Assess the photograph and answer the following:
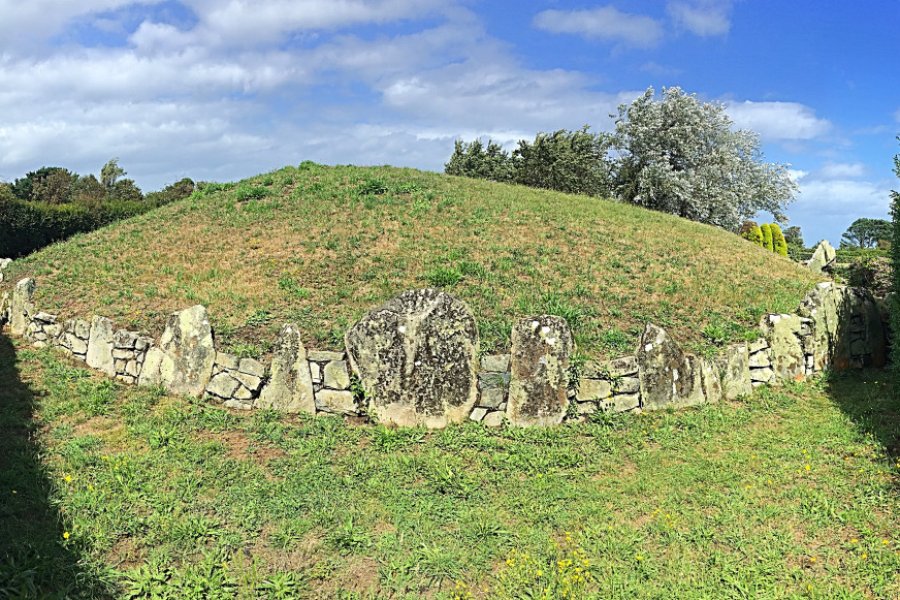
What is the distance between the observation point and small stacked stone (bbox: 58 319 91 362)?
12273mm

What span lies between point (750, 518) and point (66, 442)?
10013 mm

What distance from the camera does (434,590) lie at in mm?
6539

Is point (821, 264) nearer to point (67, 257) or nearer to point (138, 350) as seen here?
point (138, 350)

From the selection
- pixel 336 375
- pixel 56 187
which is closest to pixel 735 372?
pixel 336 375

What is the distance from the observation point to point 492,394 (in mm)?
9820

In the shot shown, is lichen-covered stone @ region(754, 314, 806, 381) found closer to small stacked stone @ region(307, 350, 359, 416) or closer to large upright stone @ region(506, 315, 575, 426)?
large upright stone @ region(506, 315, 575, 426)

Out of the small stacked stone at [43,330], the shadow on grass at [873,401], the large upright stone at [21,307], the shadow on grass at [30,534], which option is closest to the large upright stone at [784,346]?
the shadow on grass at [873,401]

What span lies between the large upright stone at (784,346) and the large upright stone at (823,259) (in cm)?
1447

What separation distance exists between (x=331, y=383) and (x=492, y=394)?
2699mm

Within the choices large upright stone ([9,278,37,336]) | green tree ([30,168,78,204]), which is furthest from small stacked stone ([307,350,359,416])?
green tree ([30,168,78,204])

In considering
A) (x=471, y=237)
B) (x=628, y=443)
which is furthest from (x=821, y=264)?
(x=628, y=443)

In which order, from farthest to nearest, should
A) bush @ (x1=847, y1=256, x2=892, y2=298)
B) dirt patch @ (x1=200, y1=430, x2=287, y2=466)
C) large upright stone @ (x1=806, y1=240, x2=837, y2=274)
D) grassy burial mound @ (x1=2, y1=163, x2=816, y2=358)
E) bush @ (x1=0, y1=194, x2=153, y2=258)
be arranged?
bush @ (x1=0, y1=194, x2=153, y2=258)
large upright stone @ (x1=806, y1=240, x2=837, y2=274)
bush @ (x1=847, y1=256, x2=892, y2=298)
grassy burial mound @ (x1=2, y1=163, x2=816, y2=358)
dirt patch @ (x1=200, y1=430, x2=287, y2=466)

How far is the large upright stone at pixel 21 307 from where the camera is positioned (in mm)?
13656

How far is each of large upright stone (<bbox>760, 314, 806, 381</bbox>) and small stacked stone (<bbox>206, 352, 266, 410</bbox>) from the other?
31.4 ft
